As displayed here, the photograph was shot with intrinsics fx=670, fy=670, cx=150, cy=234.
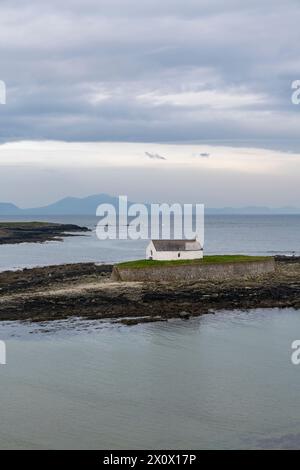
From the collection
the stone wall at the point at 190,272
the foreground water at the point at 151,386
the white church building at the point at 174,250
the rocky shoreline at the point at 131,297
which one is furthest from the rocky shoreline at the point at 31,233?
the foreground water at the point at 151,386

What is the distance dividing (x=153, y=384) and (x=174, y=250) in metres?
27.1

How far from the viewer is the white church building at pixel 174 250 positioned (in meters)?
51.5

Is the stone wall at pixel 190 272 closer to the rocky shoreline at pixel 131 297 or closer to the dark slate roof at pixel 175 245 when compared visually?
the rocky shoreline at pixel 131 297

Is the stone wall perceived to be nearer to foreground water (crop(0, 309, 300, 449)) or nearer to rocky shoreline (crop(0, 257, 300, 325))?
rocky shoreline (crop(0, 257, 300, 325))

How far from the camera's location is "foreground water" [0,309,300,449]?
65.0 ft

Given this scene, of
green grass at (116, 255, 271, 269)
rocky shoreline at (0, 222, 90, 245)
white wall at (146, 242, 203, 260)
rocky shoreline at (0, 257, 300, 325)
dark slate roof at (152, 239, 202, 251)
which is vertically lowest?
rocky shoreline at (0, 257, 300, 325)

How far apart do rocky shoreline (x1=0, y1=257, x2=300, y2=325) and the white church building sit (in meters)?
4.28

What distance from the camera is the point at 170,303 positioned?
40.3 m

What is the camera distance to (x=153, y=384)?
2477 centimetres

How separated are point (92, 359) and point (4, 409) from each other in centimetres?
649

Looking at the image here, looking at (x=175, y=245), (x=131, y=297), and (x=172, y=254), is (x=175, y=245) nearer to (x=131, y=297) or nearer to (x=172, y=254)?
(x=172, y=254)

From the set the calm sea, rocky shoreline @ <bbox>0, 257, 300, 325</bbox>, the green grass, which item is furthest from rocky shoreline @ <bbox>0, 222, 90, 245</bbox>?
the calm sea
